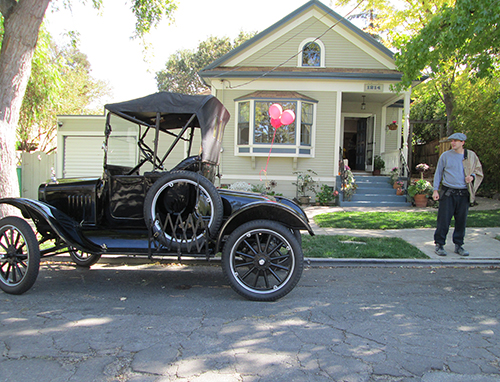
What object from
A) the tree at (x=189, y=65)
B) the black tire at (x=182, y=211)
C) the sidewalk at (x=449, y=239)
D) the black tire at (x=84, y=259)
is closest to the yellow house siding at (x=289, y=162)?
the sidewalk at (x=449, y=239)

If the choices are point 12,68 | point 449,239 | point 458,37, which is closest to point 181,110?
point 12,68

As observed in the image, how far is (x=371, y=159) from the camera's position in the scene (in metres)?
15.6

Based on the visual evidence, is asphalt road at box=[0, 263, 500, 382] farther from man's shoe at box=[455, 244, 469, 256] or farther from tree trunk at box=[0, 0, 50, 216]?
tree trunk at box=[0, 0, 50, 216]

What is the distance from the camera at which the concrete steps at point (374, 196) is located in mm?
12070

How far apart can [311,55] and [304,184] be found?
5045mm

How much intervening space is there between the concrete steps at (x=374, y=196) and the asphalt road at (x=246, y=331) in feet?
24.2

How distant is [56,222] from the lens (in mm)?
4168

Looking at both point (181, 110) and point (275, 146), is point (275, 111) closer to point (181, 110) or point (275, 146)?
point (275, 146)

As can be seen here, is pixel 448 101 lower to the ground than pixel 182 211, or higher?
higher

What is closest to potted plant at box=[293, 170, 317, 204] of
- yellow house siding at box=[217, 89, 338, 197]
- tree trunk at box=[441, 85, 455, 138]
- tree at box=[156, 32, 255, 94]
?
yellow house siding at box=[217, 89, 338, 197]

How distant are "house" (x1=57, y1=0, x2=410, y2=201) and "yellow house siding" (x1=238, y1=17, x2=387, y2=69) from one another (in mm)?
36

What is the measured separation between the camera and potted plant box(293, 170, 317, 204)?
503 inches

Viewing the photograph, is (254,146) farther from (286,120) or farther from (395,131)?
(395,131)

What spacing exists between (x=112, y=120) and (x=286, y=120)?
26.7ft
